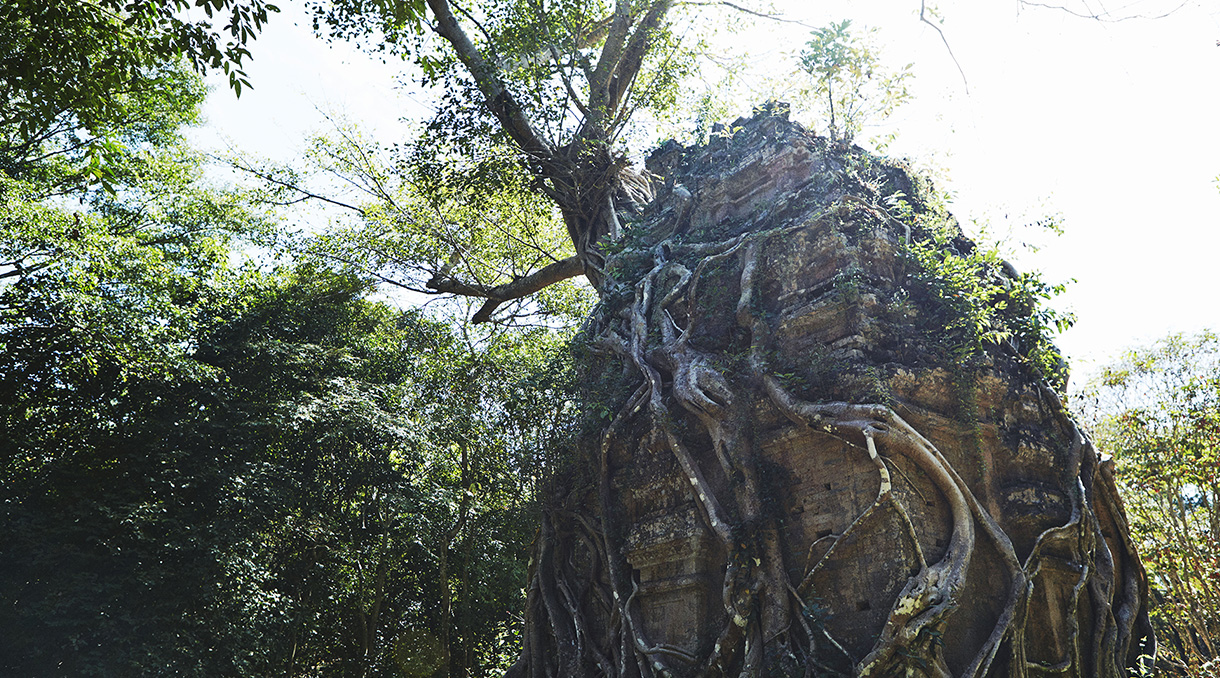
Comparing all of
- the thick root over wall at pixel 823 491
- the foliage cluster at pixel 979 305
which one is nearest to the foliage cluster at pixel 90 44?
the thick root over wall at pixel 823 491

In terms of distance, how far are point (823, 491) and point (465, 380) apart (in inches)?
237

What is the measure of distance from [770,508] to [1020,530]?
137 centimetres

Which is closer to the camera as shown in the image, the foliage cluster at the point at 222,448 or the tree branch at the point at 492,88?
the foliage cluster at the point at 222,448

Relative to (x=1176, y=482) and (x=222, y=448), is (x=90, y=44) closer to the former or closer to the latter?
(x=222, y=448)

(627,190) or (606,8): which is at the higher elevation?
(606,8)

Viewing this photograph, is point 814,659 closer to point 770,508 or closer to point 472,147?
point 770,508

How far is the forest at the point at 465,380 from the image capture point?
4.20 metres

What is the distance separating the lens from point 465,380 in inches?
371

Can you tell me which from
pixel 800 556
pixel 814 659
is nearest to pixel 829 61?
pixel 800 556

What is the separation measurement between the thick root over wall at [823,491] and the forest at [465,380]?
0.10 feet

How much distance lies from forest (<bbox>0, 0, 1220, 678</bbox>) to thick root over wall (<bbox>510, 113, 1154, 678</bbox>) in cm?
3

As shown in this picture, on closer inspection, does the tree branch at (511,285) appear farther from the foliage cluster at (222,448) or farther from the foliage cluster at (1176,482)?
the foliage cluster at (1176,482)

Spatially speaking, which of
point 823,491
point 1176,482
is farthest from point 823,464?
point 1176,482

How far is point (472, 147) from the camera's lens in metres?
8.05
